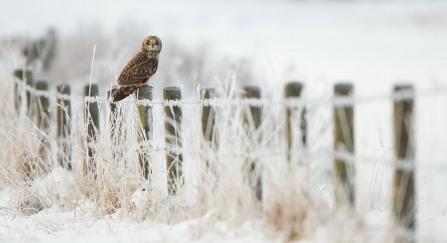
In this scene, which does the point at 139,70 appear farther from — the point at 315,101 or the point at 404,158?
the point at 404,158

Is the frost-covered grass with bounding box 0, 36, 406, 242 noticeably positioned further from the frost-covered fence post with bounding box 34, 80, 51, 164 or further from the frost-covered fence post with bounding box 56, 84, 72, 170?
the frost-covered fence post with bounding box 34, 80, 51, 164

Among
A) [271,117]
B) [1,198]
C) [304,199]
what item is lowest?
[1,198]

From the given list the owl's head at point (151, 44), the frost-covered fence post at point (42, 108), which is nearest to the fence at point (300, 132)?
the owl's head at point (151, 44)

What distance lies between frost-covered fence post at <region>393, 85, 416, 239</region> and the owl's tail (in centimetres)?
220

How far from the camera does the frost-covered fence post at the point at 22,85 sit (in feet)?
21.5

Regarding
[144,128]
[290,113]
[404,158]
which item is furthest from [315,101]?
[144,128]

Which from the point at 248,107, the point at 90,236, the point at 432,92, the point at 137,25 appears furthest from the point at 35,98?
the point at 137,25

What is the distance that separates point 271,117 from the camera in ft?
11.7

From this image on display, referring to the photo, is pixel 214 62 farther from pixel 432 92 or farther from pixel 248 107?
pixel 432 92

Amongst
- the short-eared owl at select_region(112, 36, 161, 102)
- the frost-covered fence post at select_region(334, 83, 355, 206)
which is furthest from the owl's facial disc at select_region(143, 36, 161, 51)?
the frost-covered fence post at select_region(334, 83, 355, 206)

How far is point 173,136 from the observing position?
4.13 m

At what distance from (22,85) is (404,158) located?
4.86 m

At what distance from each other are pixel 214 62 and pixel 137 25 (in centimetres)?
487

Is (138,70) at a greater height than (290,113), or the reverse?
(138,70)
